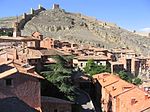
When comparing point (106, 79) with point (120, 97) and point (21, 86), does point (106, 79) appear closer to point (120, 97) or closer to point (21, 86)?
point (120, 97)

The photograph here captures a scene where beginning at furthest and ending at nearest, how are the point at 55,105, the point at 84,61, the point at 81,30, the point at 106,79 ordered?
the point at 81,30, the point at 84,61, the point at 106,79, the point at 55,105

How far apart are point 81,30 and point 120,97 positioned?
62413mm

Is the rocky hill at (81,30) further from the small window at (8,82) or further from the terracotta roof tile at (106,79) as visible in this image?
the small window at (8,82)

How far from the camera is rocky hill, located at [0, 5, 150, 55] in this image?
7831cm

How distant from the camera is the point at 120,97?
2612 cm

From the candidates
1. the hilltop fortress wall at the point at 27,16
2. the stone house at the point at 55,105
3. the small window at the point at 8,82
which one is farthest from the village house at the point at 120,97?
the hilltop fortress wall at the point at 27,16

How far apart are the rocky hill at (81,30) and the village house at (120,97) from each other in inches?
1711

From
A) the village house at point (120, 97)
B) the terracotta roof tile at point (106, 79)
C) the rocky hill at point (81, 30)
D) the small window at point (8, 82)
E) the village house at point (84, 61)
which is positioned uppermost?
the rocky hill at point (81, 30)

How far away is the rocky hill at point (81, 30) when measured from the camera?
78.3 meters

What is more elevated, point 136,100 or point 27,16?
point 27,16

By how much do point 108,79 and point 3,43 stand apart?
1686cm

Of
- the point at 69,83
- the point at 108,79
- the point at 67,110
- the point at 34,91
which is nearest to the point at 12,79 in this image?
the point at 34,91

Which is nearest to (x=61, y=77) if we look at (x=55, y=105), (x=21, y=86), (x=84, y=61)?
(x=55, y=105)

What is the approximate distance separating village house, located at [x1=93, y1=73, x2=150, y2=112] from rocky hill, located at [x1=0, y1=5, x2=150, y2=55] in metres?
43.5
